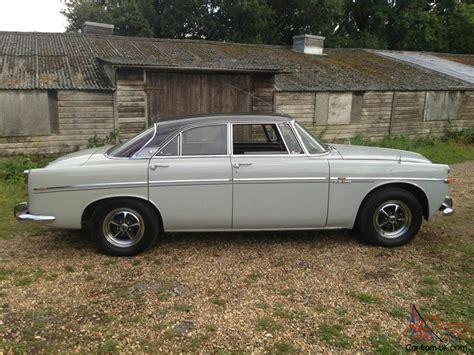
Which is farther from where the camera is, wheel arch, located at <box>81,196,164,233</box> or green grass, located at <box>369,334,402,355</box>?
wheel arch, located at <box>81,196,164,233</box>

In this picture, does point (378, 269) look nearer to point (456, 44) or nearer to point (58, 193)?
point (58, 193)

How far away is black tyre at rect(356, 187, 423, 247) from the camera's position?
16.7ft

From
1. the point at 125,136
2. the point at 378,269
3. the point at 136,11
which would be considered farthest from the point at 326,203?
the point at 136,11

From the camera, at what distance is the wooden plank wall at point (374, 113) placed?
13477mm

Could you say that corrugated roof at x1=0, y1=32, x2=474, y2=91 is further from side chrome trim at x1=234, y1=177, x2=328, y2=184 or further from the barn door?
side chrome trim at x1=234, y1=177, x2=328, y2=184

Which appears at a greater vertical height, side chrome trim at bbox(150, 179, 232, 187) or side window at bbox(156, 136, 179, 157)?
side window at bbox(156, 136, 179, 157)

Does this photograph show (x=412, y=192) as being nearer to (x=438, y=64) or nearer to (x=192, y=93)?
(x=192, y=93)

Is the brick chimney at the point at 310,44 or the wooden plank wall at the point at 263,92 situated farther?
the brick chimney at the point at 310,44

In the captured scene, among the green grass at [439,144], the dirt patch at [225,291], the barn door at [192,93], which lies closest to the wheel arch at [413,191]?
the dirt patch at [225,291]

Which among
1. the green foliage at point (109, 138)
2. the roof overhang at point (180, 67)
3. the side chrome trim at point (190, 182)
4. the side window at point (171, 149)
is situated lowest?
the green foliage at point (109, 138)

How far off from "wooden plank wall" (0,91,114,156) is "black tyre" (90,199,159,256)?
22.3ft

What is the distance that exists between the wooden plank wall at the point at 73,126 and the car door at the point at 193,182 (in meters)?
6.86

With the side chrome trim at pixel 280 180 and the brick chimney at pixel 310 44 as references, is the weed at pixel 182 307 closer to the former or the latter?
the side chrome trim at pixel 280 180

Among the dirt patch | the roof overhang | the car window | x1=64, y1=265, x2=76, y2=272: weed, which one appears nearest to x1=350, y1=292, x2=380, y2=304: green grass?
the dirt patch
